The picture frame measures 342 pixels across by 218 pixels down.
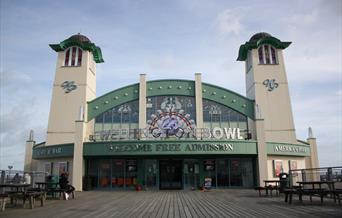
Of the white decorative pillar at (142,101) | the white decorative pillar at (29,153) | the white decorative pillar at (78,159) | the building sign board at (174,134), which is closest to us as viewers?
the white decorative pillar at (78,159)

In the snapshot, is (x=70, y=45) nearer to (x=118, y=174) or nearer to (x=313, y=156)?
(x=118, y=174)

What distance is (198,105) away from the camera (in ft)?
104

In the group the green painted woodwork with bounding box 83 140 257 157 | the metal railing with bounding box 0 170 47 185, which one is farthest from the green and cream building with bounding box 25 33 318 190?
the metal railing with bounding box 0 170 47 185

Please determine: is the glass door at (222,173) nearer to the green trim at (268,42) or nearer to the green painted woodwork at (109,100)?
the green painted woodwork at (109,100)

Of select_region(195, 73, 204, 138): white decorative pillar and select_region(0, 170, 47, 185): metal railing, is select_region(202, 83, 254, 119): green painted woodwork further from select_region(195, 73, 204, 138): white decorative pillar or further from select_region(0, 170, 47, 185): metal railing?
select_region(0, 170, 47, 185): metal railing

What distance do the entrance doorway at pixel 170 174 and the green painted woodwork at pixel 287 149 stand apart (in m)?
8.19

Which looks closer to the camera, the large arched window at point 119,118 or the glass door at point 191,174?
the glass door at point 191,174

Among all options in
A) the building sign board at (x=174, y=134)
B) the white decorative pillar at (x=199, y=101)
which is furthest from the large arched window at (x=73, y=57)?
the white decorative pillar at (x=199, y=101)

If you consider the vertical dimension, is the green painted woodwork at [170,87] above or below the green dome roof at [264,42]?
below

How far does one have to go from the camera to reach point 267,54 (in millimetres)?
35531

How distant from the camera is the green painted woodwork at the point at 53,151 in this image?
28.8 m

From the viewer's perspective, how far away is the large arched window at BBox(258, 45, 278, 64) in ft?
115

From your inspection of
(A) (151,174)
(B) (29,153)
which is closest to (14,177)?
(A) (151,174)

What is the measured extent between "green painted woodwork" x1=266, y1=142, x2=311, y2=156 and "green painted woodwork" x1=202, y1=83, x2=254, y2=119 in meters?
3.97
